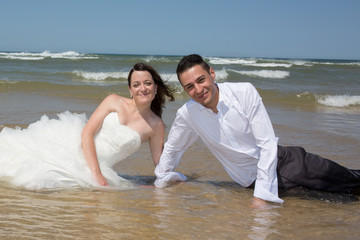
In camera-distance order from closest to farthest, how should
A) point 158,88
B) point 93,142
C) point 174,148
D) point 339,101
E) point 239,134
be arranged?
point 239,134
point 174,148
point 93,142
point 158,88
point 339,101

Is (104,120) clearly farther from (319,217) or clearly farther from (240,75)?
(240,75)

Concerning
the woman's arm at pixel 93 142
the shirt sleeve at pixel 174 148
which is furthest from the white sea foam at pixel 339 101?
the woman's arm at pixel 93 142

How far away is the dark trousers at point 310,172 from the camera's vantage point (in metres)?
3.75

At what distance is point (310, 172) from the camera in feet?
12.3

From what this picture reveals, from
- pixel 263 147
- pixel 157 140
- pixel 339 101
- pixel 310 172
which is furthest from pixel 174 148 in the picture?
pixel 339 101

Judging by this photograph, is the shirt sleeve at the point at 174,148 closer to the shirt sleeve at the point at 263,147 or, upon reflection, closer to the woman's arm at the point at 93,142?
the woman's arm at the point at 93,142

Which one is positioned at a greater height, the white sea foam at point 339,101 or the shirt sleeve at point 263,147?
the shirt sleeve at point 263,147

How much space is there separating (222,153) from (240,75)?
69.3 feet

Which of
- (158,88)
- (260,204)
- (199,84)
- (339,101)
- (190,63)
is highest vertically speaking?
(190,63)

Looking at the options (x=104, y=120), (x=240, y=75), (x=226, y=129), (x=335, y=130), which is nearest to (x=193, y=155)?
(x=104, y=120)

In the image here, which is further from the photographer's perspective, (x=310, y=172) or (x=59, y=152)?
(x=59, y=152)

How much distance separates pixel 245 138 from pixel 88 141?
1.74 metres

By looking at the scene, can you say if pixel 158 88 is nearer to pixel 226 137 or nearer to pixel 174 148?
pixel 174 148

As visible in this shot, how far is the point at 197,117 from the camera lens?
12.7 feet
